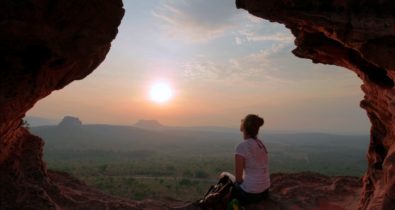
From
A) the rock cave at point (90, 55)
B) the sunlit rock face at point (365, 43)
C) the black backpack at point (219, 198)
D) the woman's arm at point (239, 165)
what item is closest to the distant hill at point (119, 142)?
the rock cave at point (90, 55)

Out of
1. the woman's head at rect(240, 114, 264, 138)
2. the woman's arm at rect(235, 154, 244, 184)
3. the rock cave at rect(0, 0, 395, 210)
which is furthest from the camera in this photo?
the rock cave at rect(0, 0, 395, 210)

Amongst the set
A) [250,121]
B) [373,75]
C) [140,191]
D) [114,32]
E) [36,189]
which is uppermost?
[114,32]

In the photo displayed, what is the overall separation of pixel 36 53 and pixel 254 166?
6234 mm

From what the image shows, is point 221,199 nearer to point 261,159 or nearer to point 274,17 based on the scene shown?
point 261,159

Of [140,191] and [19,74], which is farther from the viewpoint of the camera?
[140,191]

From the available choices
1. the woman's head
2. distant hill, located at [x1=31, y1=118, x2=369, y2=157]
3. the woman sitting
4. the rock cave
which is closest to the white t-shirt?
the woman sitting

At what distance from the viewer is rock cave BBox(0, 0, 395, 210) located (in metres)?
8.23

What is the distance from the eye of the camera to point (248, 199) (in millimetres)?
7664

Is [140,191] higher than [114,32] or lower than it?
lower

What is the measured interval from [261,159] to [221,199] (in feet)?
4.28

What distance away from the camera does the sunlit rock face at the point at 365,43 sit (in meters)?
7.99

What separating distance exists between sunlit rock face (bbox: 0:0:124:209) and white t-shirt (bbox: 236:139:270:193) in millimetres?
5065

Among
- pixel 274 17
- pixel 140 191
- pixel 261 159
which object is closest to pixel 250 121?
pixel 261 159

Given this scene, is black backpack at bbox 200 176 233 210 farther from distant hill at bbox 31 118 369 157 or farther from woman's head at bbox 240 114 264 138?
distant hill at bbox 31 118 369 157
